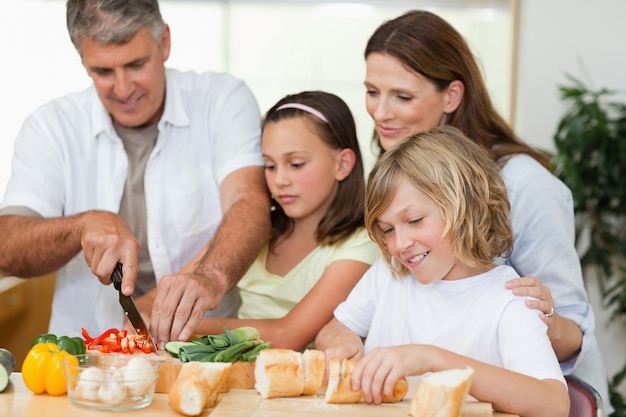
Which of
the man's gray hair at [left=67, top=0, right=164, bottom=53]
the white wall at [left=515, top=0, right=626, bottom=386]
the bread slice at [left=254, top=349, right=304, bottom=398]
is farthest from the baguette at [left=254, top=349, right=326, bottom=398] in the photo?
the white wall at [left=515, top=0, right=626, bottom=386]

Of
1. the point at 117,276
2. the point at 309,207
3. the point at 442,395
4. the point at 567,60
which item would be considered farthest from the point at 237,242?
the point at 567,60

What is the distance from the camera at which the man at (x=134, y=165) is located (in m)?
2.52

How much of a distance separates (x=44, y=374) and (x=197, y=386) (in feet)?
1.02

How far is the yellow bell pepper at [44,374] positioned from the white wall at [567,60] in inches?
151

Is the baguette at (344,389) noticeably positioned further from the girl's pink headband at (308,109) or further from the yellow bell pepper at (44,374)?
the girl's pink headband at (308,109)

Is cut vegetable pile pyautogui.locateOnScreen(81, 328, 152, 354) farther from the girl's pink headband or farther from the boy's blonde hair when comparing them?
the girl's pink headband

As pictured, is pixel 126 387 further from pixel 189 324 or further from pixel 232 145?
pixel 232 145

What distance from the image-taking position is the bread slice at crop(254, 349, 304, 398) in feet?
5.13

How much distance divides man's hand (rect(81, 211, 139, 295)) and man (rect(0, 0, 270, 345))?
381 millimetres

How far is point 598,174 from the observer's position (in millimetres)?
4523

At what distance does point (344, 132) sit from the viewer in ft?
8.52

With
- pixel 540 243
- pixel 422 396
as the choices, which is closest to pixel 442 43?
pixel 540 243

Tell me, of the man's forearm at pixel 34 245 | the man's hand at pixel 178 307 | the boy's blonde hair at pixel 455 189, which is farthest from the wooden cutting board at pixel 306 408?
the man's forearm at pixel 34 245

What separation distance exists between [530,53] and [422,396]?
386cm
